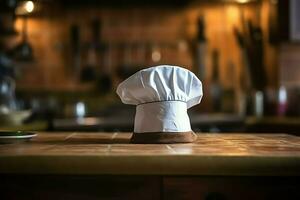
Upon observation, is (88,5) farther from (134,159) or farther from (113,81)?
(134,159)

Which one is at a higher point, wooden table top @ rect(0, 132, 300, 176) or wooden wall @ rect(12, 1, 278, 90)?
wooden wall @ rect(12, 1, 278, 90)

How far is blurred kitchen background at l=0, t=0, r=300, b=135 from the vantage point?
3.29 metres

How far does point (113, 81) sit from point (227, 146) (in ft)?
7.87

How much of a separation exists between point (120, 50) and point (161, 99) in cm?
240

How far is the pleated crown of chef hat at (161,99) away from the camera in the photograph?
1.10 meters

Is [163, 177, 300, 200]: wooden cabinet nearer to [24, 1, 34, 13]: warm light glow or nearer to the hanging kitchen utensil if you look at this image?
[24, 1, 34, 13]: warm light glow

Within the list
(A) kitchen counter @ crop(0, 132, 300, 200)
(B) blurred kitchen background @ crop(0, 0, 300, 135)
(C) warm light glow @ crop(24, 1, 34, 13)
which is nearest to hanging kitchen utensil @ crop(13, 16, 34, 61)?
(B) blurred kitchen background @ crop(0, 0, 300, 135)

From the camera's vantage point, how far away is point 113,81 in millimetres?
3418

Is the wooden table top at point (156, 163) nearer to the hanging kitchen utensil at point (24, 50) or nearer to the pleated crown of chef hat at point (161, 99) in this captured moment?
the pleated crown of chef hat at point (161, 99)

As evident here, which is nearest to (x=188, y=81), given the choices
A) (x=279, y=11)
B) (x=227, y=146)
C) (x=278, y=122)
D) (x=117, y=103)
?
(x=227, y=146)

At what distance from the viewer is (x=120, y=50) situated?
3.48m

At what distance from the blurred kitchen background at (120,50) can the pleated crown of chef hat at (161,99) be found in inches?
81.0

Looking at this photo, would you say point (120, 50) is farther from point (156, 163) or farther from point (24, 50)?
point (156, 163)

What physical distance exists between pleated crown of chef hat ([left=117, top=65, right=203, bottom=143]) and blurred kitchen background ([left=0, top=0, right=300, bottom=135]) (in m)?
2.06
